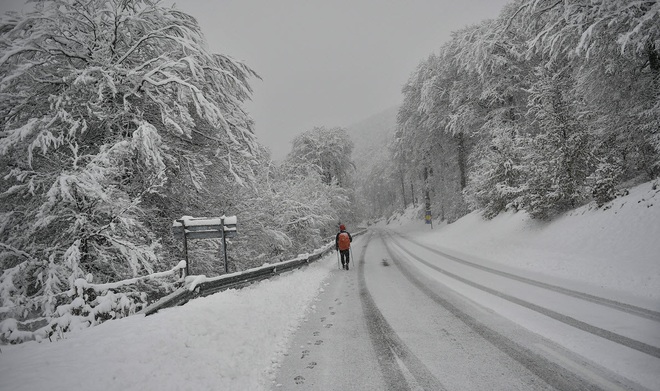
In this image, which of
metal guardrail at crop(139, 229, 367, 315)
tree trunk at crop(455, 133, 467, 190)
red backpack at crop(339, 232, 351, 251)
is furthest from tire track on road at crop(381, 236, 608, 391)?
tree trunk at crop(455, 133, 467, 190)

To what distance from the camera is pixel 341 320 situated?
19.6 ft

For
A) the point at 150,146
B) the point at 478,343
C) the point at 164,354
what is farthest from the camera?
the point at 150,146

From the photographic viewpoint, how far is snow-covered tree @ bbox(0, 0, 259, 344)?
593cm

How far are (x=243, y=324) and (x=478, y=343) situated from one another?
12.3 ft

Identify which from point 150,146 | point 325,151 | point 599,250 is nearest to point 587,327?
point 599,250

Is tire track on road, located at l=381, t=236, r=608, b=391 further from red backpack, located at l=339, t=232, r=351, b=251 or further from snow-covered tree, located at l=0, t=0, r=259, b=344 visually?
red backpack, located at l=339, t=232, r=351, b=251

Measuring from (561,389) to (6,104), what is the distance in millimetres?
11016

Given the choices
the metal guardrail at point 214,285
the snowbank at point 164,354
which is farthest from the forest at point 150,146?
the snowbank at point 164,354

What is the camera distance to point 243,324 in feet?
17.2

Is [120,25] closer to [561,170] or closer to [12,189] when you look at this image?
[12,189]

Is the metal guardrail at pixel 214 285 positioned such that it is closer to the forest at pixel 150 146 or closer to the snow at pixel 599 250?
the forest at pixel 150 146

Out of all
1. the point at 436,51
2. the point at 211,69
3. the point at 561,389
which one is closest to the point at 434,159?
the point at 436,51

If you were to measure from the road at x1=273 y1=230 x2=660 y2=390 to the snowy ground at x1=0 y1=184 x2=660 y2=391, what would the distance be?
64 centimetres

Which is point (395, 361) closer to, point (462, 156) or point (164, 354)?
point (164, 354)
